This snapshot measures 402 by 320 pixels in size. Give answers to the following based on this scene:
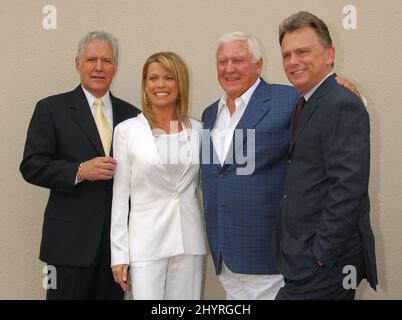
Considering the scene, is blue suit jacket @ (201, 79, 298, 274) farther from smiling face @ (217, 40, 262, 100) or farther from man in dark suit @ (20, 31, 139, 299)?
man in dark suit @ (20, 31, 139, 299)

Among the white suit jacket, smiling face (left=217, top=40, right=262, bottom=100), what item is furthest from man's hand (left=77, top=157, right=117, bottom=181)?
smiling face (left=217, top=40, right=262, bottom=100)

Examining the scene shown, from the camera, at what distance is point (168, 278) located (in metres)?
2.54

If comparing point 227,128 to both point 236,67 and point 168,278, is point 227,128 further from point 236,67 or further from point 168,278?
point 168,278

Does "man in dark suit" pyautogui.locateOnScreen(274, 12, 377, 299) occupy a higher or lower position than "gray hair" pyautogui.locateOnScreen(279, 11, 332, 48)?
lower

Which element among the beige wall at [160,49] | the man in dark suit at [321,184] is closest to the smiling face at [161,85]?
the man in dark suit at [321,184]

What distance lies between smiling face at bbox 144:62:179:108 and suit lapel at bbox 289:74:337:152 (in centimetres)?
69

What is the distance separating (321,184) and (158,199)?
32.2 inches

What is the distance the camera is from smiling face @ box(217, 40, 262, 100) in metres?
2.48

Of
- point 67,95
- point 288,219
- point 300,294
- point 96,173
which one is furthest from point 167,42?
point 300,294

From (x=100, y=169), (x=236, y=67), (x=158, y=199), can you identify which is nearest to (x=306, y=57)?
(x=236, y=67)

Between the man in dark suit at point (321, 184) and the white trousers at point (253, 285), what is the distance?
18 cm

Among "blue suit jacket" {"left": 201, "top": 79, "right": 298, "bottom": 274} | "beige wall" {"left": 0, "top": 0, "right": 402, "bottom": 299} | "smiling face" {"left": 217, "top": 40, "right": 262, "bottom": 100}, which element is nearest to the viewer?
"blue suit jacket" {"left": 201, "top": 79, "right": 298, "bottom": 274}

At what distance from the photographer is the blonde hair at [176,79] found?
250 cm

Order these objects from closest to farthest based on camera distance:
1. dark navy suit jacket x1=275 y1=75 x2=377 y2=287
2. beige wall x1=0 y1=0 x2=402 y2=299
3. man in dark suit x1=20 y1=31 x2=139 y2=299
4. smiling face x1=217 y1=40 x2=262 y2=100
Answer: dark navy suit jacket x1=275 y1=75 x2=377 y2=287
smiling face x1=217 y1=40 x2=262 y2=100
man in dark suit x1=20 y1=31 x2=139 y2=299
beige wall x1=0 y1=0 x2=402 y2=299
